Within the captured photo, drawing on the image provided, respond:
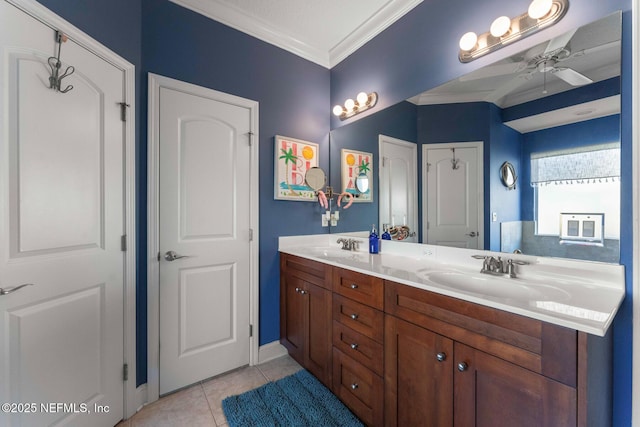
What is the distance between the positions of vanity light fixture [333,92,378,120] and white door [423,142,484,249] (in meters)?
0.64

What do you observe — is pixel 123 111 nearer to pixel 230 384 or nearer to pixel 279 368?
pixel 230 384

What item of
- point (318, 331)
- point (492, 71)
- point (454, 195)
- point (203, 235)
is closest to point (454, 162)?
point (454, 195)

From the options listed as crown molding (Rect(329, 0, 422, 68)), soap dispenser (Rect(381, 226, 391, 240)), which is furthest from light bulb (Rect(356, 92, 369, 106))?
soap dispenser (Rect(381, 226, 391, 240))

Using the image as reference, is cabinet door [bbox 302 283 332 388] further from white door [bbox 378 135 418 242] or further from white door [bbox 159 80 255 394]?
white door [bbox 378 135 418 242]

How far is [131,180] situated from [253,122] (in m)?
0.94

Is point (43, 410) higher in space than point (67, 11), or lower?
lower

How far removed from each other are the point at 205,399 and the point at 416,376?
1.36 meters

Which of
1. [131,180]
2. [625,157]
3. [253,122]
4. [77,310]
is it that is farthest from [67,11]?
[625,157]

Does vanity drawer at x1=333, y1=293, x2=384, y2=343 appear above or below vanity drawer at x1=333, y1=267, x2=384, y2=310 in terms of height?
below

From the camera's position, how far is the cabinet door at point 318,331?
1617 millimetres

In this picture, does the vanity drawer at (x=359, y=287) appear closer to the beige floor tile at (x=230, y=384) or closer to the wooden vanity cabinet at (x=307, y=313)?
the wooden vanity cabinet at (x=307, y=313)

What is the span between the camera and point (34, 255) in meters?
1.09

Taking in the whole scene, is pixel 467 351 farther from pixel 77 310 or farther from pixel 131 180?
pixel 131 180

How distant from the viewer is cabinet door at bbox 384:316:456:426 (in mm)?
1012
